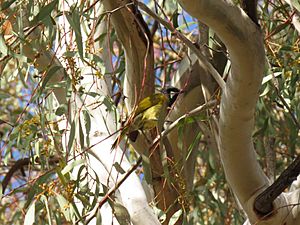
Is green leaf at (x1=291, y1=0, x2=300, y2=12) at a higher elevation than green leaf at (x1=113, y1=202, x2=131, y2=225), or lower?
higher

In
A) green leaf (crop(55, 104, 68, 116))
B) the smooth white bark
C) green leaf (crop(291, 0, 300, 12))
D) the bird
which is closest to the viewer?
the smooth white bark

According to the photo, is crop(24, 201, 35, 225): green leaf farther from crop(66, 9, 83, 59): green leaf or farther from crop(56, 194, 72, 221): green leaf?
crop(66, 9, 83, 59): green leaf

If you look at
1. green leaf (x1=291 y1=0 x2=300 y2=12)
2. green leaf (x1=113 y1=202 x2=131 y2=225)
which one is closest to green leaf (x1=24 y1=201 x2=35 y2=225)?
green leaf (x1=113 y1=202 x2=131 y2=225)

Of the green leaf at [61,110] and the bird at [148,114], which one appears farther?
the green leaf at [61,110]

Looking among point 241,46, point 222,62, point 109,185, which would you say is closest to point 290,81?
point 222,62

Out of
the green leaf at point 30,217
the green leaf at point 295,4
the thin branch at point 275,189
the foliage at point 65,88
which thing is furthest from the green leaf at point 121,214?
the green leaf at point 295,4

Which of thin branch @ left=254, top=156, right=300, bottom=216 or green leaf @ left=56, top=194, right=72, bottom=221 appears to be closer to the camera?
thin branch @ left=254, top=156, right=300, bottom=216

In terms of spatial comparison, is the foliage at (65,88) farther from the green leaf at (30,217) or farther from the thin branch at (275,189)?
the thin branch at (275,189)

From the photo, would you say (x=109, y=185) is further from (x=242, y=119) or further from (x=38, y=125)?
(x=242, y=119)

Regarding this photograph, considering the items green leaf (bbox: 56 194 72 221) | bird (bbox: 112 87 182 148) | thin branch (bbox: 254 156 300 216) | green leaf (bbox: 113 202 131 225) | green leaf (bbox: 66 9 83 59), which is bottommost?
thin branch (bbox: 254 156 300 216)

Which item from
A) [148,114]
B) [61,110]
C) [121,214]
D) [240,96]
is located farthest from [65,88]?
[240,96]

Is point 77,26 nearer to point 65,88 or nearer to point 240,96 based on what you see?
point 65,88

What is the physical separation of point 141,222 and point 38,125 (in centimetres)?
35

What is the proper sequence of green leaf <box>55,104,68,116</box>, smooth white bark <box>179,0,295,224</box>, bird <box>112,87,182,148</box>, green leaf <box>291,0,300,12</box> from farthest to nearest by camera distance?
green leaf <box>55,104,68,116</box> → bird <box>112,87,182,148</box> → green leaf <box>291,0,300,12</box> → smooth white bark <box>179,0,295,224</box>
